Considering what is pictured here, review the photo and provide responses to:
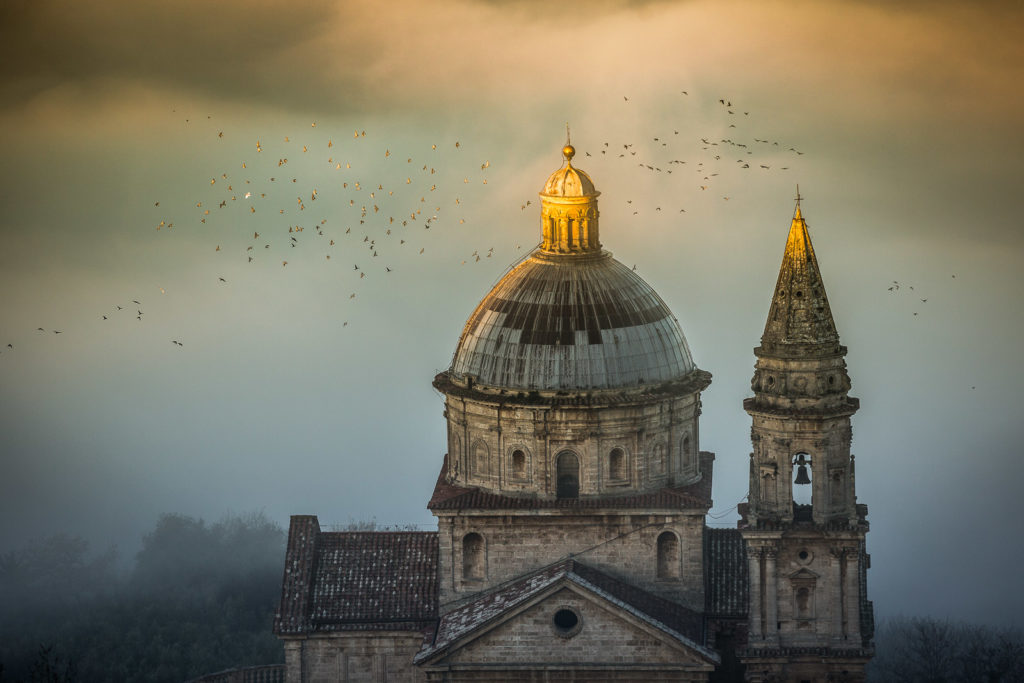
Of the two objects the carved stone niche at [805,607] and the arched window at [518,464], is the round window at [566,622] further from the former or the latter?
the carved stone niche at [805,607]

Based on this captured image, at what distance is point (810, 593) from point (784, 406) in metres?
5.67

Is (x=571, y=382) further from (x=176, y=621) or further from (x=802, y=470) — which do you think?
(x=176, y=621)

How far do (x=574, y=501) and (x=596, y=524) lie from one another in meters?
0.99

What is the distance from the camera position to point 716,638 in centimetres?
6706

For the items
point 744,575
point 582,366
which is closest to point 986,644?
point 744,575

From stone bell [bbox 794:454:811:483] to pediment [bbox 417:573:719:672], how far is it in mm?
5944

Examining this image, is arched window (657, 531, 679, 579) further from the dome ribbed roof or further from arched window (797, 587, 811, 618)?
the dome ribbed roof

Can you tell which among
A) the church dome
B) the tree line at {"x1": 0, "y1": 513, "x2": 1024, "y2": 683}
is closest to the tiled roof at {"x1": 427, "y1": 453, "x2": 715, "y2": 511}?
the church dome

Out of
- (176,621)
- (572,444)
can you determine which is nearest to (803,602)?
(572,444)

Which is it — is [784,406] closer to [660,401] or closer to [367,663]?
[660,401]

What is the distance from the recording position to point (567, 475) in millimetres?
67750

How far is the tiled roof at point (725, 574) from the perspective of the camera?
2643 inches

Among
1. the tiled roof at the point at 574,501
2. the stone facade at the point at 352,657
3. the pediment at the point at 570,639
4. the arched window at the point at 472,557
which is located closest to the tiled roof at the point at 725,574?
the tiled roof at the point at 574,501

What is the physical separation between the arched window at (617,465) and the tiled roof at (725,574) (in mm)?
3437
